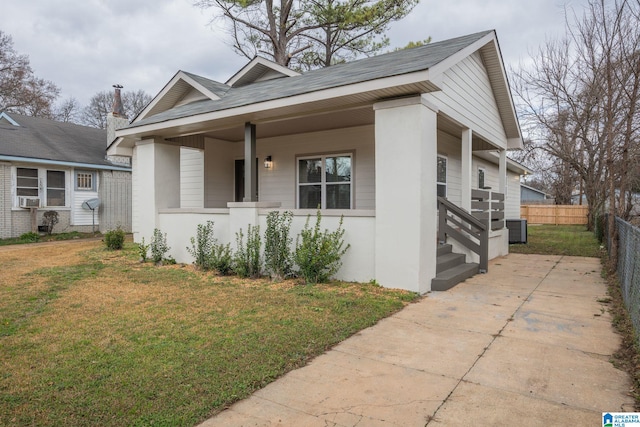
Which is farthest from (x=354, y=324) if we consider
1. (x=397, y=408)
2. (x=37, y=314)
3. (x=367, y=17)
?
(x=367, y=17)

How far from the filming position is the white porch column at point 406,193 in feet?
17.9

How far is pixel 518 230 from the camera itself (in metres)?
12.7

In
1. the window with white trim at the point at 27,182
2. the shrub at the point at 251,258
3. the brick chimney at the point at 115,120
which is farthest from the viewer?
the brick chimney at the point at 115,120

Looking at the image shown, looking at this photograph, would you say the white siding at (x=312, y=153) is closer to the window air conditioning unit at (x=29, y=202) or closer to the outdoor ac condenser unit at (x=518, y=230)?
the outdoor ac condenser unit at (x=518, y=230)

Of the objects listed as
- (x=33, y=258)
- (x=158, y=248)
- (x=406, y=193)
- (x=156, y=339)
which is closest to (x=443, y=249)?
(x=406, y=193)

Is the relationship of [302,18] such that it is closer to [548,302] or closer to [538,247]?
[538,247]

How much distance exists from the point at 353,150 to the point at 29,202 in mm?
11981

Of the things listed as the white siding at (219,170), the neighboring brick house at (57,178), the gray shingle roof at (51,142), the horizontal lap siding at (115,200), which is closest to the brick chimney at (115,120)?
the neighboring brick house at (57,178)

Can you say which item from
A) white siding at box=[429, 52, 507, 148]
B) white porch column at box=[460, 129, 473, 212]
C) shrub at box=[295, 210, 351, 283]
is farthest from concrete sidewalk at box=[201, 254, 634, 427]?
white siding at box=[429, 52, 507, 148]

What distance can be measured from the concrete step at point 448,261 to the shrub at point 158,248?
5.43 meters

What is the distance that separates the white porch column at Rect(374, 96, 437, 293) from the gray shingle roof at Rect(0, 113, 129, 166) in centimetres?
1334

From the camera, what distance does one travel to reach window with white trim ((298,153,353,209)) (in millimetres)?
8742

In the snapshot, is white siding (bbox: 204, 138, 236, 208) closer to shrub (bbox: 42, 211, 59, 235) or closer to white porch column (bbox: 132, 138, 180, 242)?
white porch column (bbox: 132, 138, 180, 242)

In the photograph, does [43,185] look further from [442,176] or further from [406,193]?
[406,193]
